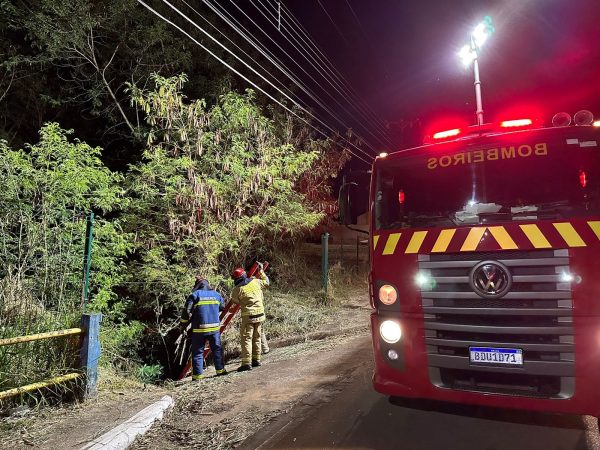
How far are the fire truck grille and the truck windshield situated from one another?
40 centimetres

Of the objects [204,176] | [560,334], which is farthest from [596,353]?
[204,176]

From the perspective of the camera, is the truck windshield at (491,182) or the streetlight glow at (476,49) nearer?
the truck windshield at (491,182)

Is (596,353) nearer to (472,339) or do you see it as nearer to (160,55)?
(472,339)

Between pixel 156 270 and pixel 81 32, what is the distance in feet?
23.6

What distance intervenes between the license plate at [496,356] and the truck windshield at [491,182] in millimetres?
990

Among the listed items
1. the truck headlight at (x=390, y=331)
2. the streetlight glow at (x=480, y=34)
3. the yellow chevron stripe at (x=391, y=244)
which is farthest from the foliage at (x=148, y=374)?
the streetlight glow at (x=480, y=34)

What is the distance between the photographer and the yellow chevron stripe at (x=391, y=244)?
3.82m

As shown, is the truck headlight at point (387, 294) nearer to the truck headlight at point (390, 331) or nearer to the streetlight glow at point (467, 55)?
the truck headlight at point (390, 331)

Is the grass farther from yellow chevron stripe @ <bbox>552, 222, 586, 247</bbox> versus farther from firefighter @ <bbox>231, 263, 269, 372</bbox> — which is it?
yellow chevron stripe @ <bbox>552, 222, 586, 247</bbox>

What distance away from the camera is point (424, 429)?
3875mm

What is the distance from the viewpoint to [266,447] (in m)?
3.80

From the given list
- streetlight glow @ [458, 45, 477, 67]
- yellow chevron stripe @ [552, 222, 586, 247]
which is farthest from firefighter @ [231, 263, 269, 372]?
streetlight glow @ [458, 45, 477, 67]

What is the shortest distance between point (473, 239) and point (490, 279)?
332 millimetres

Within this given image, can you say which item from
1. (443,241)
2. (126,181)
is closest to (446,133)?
(443,241)
